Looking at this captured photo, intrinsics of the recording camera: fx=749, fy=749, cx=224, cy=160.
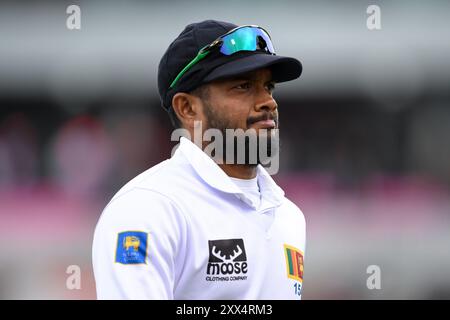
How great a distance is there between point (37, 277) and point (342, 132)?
3944 millimetres

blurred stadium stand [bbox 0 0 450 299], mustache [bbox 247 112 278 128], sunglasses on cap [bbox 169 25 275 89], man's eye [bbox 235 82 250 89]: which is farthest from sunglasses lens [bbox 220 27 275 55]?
blurred stadium stand [bbox 0 0 450 299]

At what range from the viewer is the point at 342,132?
912cm

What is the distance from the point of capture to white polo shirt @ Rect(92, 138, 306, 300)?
82.9 inches

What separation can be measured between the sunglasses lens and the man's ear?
0.20 m

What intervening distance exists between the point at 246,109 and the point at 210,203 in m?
0.33

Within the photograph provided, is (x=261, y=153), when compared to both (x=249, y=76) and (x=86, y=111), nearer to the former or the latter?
(x=249, y=76)

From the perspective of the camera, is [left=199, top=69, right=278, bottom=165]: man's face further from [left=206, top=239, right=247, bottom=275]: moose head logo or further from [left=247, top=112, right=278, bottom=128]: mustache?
[left=206, top=239, right=247, bottom=275]: moose head logo

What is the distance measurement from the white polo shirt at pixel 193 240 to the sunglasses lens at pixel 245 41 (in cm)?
34

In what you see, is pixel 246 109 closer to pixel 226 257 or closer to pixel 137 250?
pixel 226 257

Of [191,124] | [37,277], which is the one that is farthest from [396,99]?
[191,124]

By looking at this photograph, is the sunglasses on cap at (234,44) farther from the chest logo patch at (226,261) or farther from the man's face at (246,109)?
the chest logo patch at (226,261)

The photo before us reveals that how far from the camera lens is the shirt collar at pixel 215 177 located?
240cm

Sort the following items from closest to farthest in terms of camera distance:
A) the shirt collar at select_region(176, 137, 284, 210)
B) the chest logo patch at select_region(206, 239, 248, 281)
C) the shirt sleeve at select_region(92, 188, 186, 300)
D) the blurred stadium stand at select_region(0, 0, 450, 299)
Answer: the shirt sleeve at select_region(92, 188, 186, 300) < the chest logo patch at select_region(206, 239, 248, 281) < the shirt collar at select_region(176, 137, 284, 210) < the blurred stadium stand at select_region(0, 0, 450, 299)
